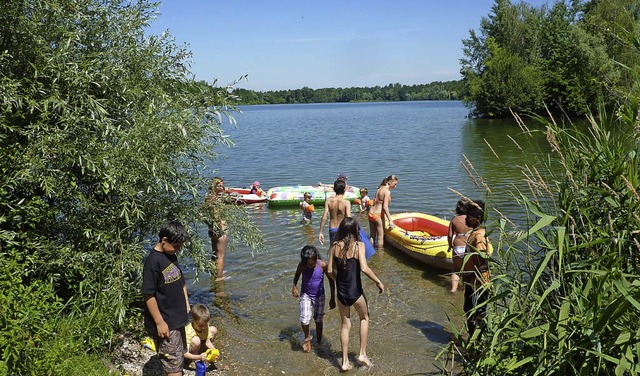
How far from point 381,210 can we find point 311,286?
16.6 ft

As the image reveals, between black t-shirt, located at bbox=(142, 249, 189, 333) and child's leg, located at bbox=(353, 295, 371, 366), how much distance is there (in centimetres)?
200

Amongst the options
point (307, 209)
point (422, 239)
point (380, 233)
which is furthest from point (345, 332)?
point (307, 209)

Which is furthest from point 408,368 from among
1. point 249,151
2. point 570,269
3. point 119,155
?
point 249,151

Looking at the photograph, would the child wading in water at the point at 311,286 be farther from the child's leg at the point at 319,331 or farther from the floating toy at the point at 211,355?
the floating toy at the point at 211,355

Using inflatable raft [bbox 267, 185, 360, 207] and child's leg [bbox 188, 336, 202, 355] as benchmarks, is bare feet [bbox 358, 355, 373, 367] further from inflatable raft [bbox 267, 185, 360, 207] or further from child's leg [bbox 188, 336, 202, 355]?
inflatable raft [bbox 267, 185, 360, 207]

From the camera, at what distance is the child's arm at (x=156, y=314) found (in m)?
4.84

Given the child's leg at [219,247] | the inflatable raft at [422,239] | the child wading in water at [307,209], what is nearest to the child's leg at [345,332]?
the inflatable raft at [422,239]

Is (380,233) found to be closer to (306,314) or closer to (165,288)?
(306,314)

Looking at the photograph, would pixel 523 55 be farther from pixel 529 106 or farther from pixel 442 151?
pixel 442 151

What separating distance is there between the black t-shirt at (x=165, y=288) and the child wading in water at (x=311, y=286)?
1.83 meters

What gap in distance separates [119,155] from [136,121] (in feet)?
2.07

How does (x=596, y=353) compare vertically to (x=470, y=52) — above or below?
below

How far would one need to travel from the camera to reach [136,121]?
21.5 ft

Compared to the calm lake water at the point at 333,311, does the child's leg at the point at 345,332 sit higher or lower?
higher
